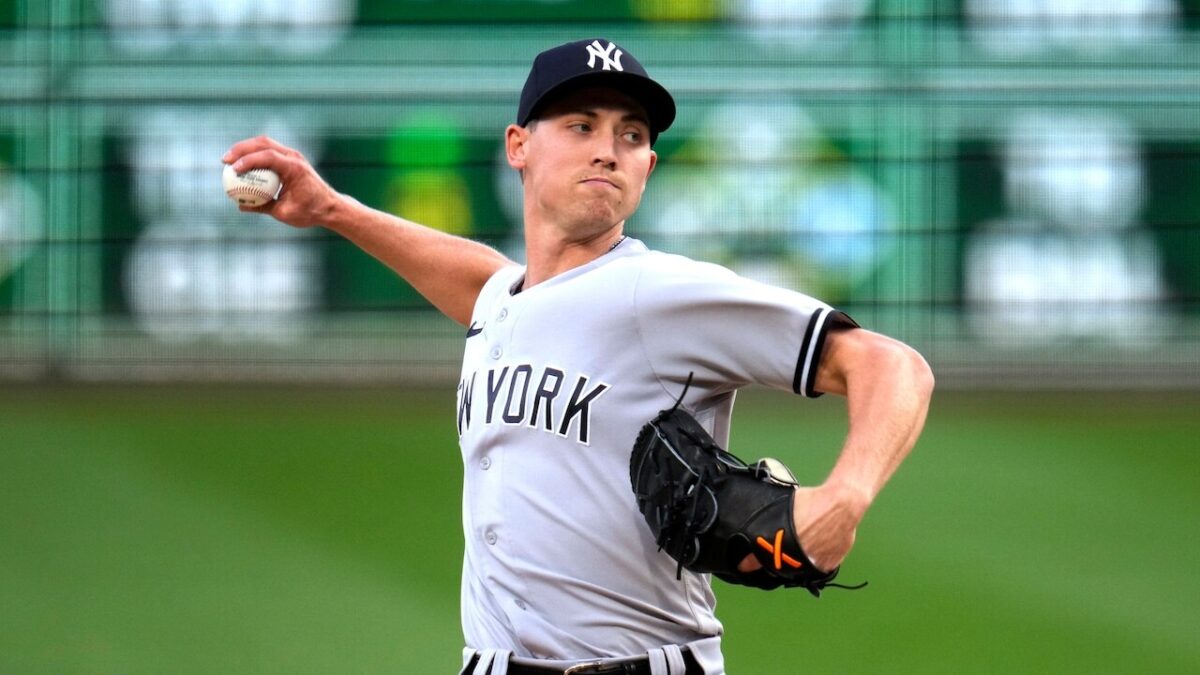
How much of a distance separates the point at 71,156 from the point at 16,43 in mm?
543

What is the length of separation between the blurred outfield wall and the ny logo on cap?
3464 mm

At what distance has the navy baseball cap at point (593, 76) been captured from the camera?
7.88 feet

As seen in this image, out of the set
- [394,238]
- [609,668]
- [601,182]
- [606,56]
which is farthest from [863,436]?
[394,238]

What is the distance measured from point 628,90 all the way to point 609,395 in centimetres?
50

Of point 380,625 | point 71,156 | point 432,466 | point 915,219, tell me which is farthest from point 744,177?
point 71,156

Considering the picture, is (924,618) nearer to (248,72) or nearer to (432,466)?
(432,466)

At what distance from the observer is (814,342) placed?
214cm

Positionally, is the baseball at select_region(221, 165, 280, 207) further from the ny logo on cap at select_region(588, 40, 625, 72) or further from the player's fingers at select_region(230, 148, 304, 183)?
the ny logo on cap at select_region(588, 40, 625, 72)

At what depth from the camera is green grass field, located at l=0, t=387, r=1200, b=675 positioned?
17.4 ft

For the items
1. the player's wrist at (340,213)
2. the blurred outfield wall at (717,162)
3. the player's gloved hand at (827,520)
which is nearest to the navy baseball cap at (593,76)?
the player's wrist at (340,213)

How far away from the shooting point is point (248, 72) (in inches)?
237

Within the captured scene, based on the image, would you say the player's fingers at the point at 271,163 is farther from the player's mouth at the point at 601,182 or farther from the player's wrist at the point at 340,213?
the player's mouth at the point at 601,182

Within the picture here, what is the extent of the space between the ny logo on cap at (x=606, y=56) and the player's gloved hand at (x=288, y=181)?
70 centimetres

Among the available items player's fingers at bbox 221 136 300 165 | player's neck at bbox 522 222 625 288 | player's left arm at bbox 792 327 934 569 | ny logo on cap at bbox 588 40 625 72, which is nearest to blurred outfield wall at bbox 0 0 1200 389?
player's fingers at bbox 221 136 300 165
